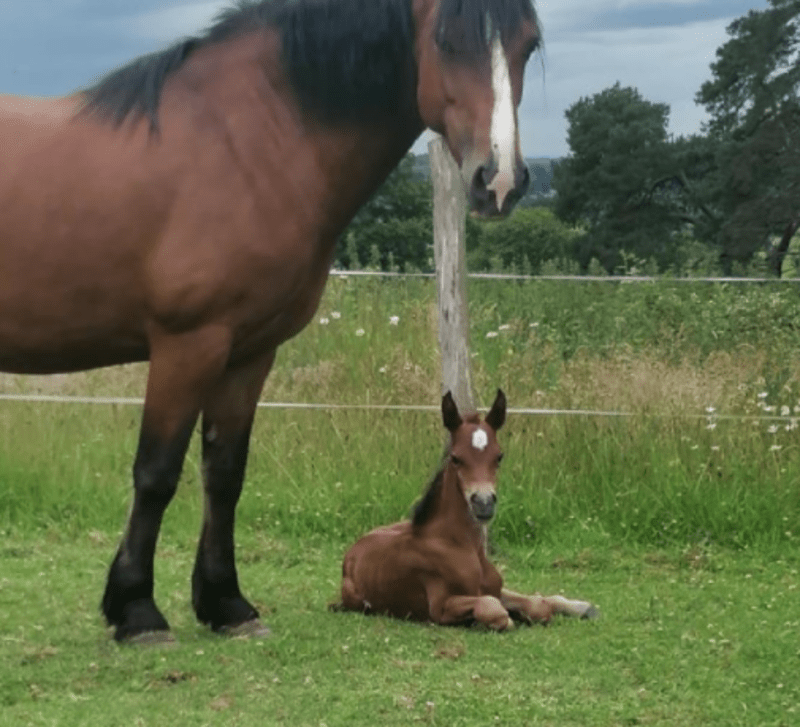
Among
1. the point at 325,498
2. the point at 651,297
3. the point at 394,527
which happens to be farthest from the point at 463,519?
the point at 651,297

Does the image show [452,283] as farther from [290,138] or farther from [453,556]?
[290,138]

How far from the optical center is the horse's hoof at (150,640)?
4.96m

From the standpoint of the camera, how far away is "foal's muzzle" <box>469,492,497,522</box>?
512 centimetres

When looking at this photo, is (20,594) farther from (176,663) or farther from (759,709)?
(759,709)

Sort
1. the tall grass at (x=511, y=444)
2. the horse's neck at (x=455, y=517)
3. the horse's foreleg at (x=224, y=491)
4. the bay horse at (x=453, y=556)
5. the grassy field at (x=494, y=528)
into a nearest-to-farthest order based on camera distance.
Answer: the grassy field at (x=494, y=528), the horse's foreleg at (x=224, y=491), the bay horse at (x=453, y=556), the horse's neck at (x=455, y=517), the tall grass at (x=511, y=444)

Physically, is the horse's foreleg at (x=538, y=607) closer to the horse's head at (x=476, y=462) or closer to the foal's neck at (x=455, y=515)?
the foal's neck at (x=455, y=515)

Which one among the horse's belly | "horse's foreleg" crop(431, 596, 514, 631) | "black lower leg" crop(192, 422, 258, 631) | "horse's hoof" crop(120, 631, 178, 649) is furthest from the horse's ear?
"horse's hoof" crop(120, 631, 178, 649)

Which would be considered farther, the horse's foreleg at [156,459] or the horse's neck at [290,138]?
the horse's neck at [290,138]

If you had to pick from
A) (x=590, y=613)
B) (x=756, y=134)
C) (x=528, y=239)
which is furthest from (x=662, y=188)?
(x=590, y=613)

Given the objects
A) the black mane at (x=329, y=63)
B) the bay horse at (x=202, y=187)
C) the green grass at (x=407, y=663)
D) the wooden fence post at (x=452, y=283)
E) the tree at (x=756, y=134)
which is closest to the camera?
the green grass at (x=407, y=663)

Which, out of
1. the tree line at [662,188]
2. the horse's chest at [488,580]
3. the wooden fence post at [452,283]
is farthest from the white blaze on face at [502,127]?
the tree line at [662,188]

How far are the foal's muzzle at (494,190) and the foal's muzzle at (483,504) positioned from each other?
47.3 inches

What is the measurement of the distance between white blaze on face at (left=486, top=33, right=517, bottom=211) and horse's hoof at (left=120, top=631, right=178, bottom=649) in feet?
6.36

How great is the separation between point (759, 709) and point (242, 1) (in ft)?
9.75
